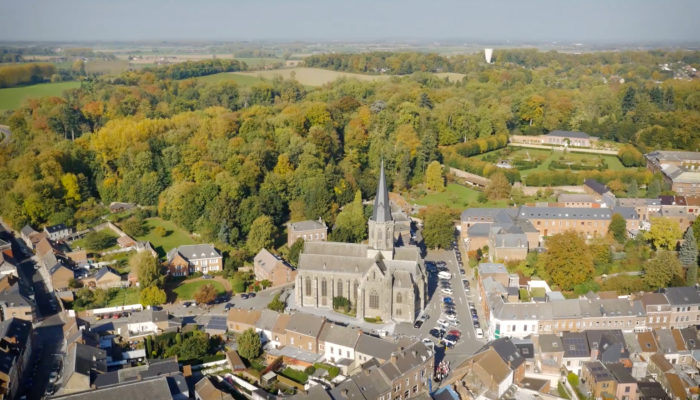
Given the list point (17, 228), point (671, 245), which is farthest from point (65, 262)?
point (671, 245)

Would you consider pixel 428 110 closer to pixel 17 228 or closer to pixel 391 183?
pixel 391 183

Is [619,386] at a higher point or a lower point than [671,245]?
lower

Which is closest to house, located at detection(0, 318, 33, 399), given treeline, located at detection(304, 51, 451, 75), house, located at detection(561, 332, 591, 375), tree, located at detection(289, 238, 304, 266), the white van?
tree, located at detection(289, 238, 304, 266)

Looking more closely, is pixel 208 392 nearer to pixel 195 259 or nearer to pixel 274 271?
pixel 274 271

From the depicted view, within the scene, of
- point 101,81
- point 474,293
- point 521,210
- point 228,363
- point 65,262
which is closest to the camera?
point 228,363

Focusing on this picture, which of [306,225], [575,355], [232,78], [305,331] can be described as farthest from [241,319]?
[232,78]

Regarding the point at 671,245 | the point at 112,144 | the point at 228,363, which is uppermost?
the point at 112,144

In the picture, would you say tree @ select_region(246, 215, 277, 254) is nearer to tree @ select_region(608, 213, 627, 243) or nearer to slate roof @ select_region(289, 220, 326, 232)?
slate roof @ select_region(289, 220, 326, 232)

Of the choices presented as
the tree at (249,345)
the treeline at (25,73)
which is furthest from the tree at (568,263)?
the treeline at (25,73)
